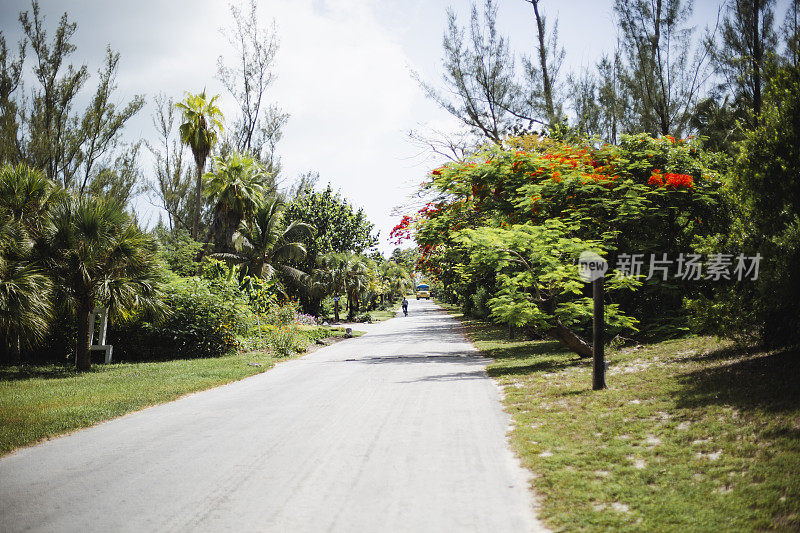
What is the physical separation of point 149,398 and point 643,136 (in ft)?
45.1

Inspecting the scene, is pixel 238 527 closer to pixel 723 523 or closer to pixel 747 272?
pixel 723 523

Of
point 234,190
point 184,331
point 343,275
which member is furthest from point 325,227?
point 184,331

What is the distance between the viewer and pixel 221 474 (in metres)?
4.77

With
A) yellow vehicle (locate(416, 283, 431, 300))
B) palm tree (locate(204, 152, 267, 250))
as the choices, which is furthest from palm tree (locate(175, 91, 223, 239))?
yellow vehicle (locate(416, 283, 431, 300))

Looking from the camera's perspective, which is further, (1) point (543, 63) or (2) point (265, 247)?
(2) point (265, 247)

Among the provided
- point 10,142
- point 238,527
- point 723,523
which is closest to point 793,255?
point 723,523

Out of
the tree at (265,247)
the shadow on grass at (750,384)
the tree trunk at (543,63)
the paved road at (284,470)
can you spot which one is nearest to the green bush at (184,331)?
the paved road at (284,470)

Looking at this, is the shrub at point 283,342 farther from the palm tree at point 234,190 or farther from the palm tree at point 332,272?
the palm tree at point 332,272

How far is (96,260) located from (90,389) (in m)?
3.62

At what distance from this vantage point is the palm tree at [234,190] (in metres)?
29.2

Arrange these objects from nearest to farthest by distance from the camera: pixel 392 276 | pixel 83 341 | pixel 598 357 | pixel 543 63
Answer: pixel 598 357
pixel 83 341
pixel 543 63
pixel 392 276

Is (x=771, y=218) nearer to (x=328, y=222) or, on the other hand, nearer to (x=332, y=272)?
(x=332, y=272)

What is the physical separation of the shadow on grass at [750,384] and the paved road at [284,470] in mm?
2569

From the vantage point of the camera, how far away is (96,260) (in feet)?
38.8
